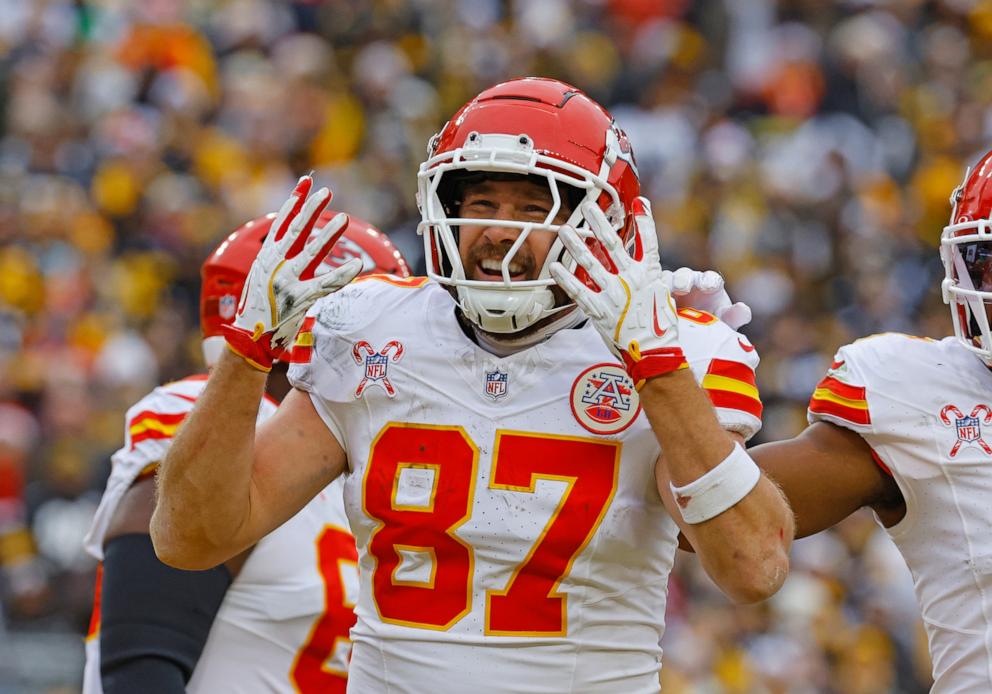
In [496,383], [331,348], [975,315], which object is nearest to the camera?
[496,383]

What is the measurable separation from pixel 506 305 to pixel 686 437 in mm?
368

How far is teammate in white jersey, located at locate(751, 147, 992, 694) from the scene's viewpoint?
2807 millimetres

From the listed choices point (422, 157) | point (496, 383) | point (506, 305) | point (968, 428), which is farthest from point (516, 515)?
point (422, 157)

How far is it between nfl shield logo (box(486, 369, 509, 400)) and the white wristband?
37 centimetres

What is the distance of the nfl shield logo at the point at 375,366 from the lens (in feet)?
8.91

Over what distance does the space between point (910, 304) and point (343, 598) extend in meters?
5.97

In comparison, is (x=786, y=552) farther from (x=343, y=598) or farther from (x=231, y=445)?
(x=343, y=598)

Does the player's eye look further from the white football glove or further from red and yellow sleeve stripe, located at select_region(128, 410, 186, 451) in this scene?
red and yellow sleeve stripe, located at select_region(128, 410, 186, 451)

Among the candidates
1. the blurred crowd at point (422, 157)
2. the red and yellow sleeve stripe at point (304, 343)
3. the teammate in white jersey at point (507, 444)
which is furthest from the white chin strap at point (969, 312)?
the blurred crowd at point (422, 157)

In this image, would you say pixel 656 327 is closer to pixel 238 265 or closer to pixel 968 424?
pixel 968 424

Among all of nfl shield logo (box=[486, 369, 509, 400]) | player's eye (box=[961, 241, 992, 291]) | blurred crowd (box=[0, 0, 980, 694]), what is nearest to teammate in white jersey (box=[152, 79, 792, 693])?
nfl shield logo (box=[486, 369, 509, 400])

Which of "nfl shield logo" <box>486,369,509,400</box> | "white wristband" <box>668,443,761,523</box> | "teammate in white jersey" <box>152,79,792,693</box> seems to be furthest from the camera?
"nfl shield logo" <box>486,369,509,400</box>

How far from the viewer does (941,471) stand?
2834mm

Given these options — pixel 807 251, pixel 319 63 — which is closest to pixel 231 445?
pixel 807 251
